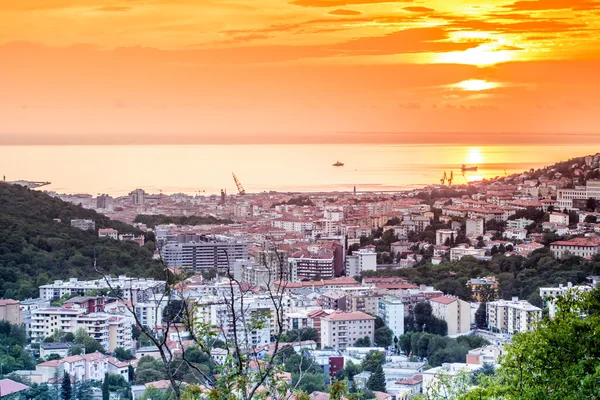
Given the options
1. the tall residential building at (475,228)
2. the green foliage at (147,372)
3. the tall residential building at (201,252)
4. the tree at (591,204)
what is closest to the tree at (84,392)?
the green foliage at (147,372)

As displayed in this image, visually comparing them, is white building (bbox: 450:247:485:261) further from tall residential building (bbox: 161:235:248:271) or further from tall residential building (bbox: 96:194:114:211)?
tall residential building (bbox: 96:194:114:211)

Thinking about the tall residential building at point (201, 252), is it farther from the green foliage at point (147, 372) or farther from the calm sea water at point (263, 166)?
the calm sea water at point (263, 166)

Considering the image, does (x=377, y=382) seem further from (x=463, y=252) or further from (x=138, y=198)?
(x=138, y=198)

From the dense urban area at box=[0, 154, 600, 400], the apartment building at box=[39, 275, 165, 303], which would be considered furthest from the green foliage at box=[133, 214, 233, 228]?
the apartment building at box=[39, 275, 165, 303]

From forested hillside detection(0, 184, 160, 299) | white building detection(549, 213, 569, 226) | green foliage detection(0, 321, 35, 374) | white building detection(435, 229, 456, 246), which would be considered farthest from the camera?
white building detection(549, 213, 569, 226)

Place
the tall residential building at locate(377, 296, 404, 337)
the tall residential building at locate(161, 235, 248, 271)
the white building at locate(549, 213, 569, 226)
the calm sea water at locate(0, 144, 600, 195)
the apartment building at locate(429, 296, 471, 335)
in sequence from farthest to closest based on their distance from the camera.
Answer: the calm sea water at locate(0, 144, 600, 195) < the white building at locate(549, 213, 569, 226) < the tall residential building at locate(161, 235, 248, 271) < the tall residential building at locate(377, 296, 404, 337) < the apartment building at locate(429, 296, 471, 335)

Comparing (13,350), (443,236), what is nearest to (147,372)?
(13,350)
